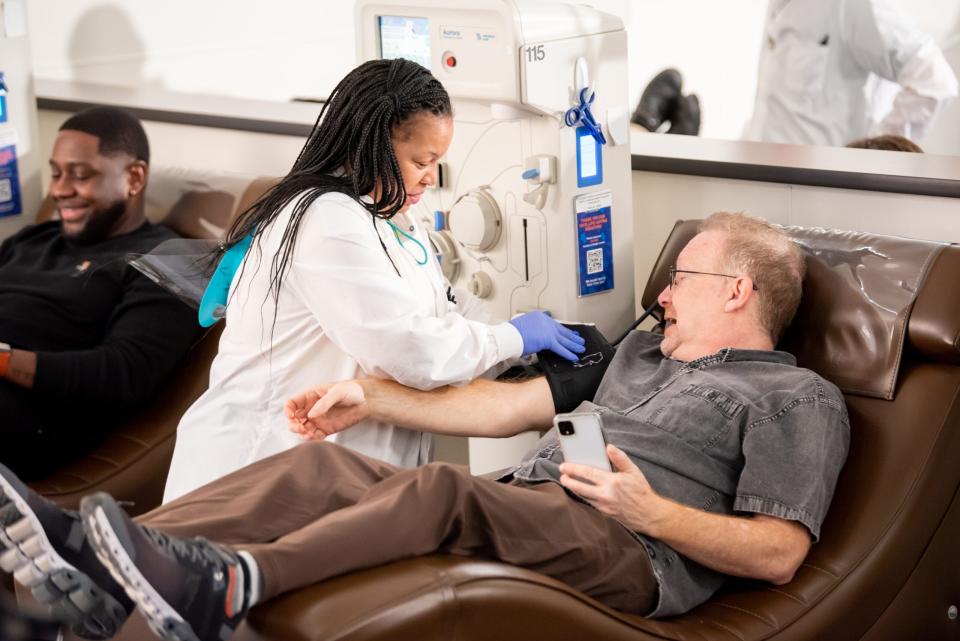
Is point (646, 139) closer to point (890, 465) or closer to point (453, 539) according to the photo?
point (890, 465)

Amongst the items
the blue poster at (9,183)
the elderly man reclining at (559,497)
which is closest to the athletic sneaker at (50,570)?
the elderly man reclining at (559,497)

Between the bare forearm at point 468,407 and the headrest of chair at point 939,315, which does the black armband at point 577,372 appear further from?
the headrest of chair at point 939,315

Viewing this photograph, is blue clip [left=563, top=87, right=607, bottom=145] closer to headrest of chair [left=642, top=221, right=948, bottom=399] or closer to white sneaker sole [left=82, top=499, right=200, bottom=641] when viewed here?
headrest of chair [left=642, top=221, right=948, bottom=399]

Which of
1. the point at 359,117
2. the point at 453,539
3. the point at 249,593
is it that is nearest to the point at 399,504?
the point at 453,539

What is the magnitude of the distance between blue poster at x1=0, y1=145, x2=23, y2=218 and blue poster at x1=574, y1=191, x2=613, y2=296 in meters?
2.05

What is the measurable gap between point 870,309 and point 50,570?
4.60 feet


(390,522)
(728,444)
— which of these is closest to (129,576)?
(390,522)

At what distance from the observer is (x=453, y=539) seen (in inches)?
72.7

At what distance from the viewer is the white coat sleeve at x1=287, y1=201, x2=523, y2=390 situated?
2.13 meters

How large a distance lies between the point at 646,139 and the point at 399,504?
5.34 feet

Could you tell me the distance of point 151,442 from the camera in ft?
10.00

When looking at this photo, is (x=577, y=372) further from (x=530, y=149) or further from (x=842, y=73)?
(x=842, y=73)

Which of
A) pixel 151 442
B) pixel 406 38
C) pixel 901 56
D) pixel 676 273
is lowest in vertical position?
pixel 151 442

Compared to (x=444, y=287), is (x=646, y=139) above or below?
above
